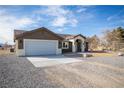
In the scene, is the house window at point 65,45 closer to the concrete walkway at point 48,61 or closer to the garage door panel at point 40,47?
the garage door panel at point 40,47

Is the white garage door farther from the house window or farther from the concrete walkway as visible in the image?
the concrete walkway

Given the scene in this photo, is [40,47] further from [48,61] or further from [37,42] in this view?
[48,61]

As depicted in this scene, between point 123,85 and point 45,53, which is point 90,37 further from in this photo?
point 123,85

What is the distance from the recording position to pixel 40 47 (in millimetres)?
15031

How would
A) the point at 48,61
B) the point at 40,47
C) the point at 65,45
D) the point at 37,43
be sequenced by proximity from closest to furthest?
the point at 48,61, the point at 37,43, the point at 40,47, the point at 65,45

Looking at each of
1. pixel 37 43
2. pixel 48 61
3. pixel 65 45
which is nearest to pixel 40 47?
pixel 37 43

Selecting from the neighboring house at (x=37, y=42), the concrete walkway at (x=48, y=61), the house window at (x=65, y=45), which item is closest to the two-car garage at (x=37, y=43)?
the neighboring house at (x=37, y=42)

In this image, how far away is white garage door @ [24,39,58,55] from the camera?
47.1 feet

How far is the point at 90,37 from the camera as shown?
2969cm

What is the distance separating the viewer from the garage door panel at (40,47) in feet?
47.1

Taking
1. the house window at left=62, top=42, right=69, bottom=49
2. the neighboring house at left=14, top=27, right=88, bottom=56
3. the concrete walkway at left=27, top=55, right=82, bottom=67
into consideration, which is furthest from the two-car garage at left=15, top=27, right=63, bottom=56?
the concrete walkway at left=27, top=55, right=82, bottom=67

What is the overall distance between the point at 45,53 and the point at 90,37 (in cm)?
1695
